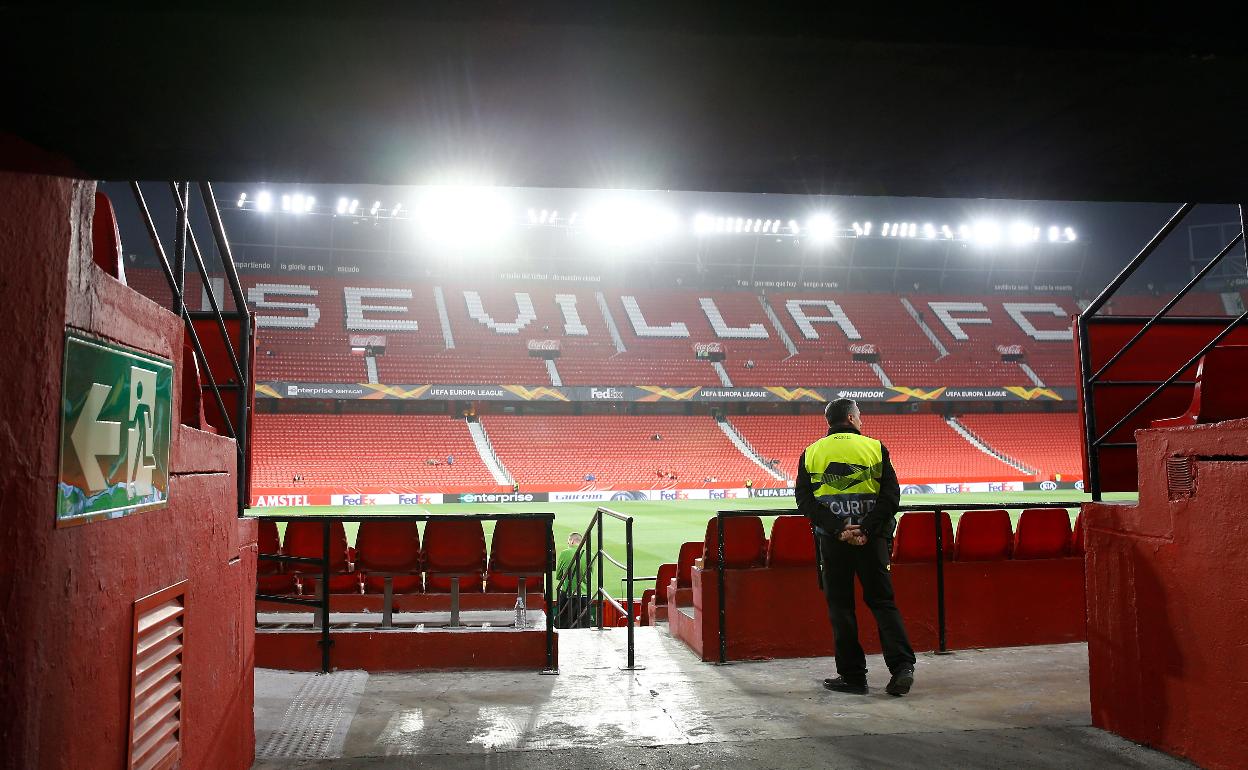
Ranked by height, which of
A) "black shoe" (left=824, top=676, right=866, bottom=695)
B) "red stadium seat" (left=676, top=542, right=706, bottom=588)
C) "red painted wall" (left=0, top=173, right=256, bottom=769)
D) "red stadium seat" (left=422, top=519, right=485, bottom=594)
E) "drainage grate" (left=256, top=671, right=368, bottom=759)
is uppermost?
"red painted wall" (left=0, top=173, right=256, bottom=769)

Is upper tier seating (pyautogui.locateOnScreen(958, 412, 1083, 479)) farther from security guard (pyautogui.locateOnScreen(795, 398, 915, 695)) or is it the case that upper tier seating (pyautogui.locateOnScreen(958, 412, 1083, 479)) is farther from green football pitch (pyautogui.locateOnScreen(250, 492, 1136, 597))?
security guard (pyautogui.locateOnScreen(795, 398, 915, 695))

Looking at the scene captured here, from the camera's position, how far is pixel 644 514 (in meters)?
24.2

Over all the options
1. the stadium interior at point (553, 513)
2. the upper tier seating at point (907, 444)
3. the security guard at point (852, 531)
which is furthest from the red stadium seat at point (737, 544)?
the upper tier seating at point (907, 444)

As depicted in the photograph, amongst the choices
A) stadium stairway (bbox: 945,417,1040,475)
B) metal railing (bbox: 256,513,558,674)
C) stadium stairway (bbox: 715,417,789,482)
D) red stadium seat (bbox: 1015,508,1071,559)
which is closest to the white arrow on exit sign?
metal railing (bbox: 256,513,558,674)

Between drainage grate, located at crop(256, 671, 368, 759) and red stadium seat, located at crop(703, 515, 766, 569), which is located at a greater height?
red stadium seat, located at crop(703, 515, 766, 569)

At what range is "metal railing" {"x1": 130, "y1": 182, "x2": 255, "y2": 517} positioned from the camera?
2.97m

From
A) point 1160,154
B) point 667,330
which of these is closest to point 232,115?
point 1160,154

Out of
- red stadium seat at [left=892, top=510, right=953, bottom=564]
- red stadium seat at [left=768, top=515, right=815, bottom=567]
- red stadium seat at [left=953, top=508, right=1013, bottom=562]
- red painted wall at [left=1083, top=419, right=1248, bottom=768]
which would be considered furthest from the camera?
red stadium seat at [left=953, top=508, right=1013, bottom=562]

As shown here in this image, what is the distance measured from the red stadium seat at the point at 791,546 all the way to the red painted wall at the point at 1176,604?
6.53 feet

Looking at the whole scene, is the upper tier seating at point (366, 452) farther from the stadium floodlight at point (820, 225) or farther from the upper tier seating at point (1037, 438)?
the upper tier seating at point (1037, 438)

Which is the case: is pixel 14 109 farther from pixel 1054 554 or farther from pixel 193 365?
pixel 1054 554

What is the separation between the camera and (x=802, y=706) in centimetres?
429

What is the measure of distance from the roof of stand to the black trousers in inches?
107

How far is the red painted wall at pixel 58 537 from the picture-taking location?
174 centimetres
